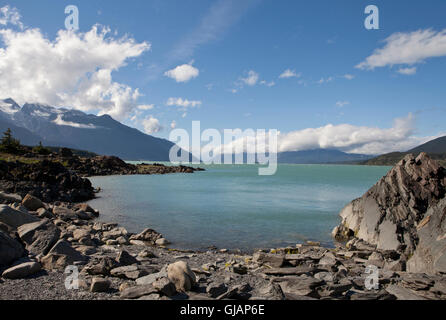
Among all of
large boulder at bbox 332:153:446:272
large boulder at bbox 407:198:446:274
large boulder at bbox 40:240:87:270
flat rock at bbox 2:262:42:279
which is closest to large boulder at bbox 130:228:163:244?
large boulder at bbox 40:240:87:270

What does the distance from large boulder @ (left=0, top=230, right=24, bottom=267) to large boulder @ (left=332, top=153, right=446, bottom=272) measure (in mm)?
24063

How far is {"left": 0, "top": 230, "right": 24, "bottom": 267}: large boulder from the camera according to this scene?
12.6 metres

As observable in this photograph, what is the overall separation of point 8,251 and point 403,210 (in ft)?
98.6

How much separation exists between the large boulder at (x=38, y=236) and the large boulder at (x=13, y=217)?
4.26 ft

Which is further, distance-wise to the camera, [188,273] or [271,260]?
[271,260]

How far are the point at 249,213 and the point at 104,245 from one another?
23538 mm

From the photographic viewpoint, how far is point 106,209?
137 feet

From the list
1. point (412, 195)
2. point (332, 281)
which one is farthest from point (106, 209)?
point (412, 195)

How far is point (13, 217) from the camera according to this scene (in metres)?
17.4

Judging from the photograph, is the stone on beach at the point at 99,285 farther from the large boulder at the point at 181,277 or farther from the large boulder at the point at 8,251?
the large boulder at the point at 8,251

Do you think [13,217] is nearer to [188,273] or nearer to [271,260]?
[188,273]

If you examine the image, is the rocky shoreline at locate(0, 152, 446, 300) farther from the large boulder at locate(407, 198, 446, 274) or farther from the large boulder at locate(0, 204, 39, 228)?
the large boulder at locate(407, 198, 446, 274)

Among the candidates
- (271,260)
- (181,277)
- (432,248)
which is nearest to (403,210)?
(432,248)

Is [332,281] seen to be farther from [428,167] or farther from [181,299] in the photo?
[428,167]
